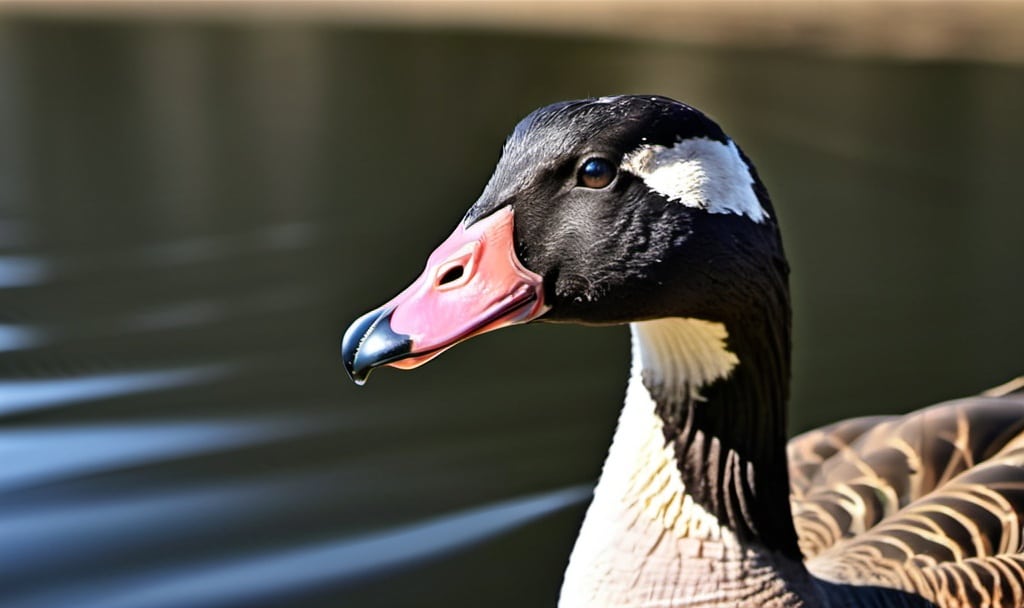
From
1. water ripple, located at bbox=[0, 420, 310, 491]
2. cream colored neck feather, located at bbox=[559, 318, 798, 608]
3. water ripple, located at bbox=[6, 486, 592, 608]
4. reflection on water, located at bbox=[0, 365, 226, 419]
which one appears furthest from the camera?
reflection on water, located at bbox=[0, 365, 226, 419]

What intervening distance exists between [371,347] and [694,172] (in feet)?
2.29

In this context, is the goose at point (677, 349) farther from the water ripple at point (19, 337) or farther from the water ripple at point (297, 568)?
the water ripple at point (19, 337)

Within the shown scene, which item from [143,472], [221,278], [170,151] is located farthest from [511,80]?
[143,472]

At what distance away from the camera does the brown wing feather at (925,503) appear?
3055 mm

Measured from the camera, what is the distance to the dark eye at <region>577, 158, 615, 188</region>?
248cm

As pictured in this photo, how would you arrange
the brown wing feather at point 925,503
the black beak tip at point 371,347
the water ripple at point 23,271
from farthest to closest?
the water ripple at point 23,271 < the brown wing feather at point 925,503 < the black beak tip at point 371,347

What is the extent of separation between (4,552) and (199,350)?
6.22 feet

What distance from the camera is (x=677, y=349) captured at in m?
2.70

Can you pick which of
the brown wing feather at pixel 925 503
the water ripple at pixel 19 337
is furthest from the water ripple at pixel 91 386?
the brown wing feather at pixel 925 503

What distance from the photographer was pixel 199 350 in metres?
5.91

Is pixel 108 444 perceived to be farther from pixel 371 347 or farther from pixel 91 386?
pixel 371 347

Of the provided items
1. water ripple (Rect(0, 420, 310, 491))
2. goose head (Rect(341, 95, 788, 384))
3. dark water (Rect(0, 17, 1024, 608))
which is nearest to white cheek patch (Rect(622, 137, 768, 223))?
goose head (Rect(341, 95, 788, 384))

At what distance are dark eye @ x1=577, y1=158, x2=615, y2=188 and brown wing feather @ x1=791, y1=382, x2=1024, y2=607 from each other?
120cm

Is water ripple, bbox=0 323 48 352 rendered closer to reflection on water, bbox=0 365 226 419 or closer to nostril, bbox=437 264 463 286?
reflection on water, bbox=0 365 226 419
